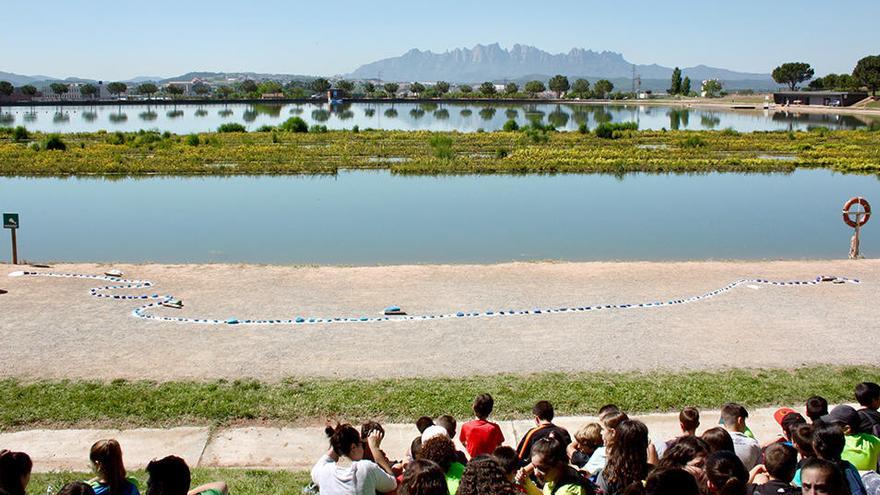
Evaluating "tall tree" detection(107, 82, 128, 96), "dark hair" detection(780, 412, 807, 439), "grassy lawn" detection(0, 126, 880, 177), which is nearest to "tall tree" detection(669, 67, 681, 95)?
"tall tree" detection(107, 82, 128, 96)

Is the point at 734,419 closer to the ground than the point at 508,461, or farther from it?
closer to the ground

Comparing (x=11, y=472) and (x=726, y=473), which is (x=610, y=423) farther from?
(x=11, y=472)

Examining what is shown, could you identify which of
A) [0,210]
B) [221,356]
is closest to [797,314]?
[221,356]

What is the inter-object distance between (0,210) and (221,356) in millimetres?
20561

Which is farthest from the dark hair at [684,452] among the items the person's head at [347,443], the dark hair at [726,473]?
the person's head at [347,443]

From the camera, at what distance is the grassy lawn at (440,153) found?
3744cm

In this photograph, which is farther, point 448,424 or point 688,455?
point 448,424

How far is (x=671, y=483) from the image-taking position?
4.27 meters

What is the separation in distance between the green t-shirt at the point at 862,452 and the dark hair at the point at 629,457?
1732mm

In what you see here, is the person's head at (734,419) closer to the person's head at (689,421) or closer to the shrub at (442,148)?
the person's head at (689,421)

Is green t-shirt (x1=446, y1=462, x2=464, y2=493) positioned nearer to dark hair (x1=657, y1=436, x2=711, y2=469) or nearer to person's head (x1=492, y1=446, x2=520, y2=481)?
person's head (x1=492, y1=446, x2=520, y2=481)

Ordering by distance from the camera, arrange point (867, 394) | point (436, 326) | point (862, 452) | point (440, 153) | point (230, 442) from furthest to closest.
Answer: point (440, 153), point (436, 326), point (230, 442), point (867, 394), point (862, 452)

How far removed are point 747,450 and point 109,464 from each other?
14.3 ft

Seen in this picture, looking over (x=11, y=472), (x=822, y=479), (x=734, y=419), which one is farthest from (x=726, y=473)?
(x=11, y=472)
